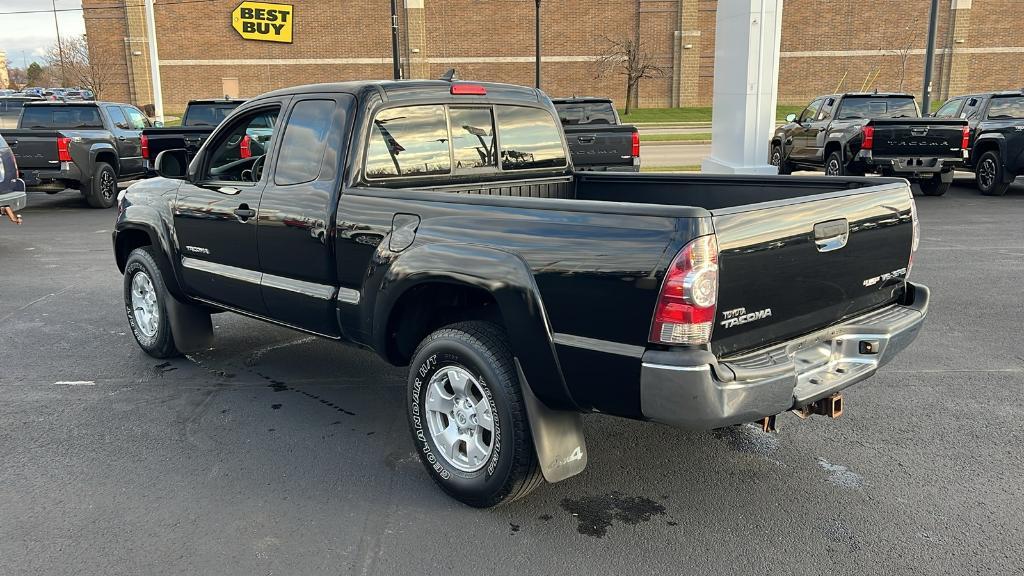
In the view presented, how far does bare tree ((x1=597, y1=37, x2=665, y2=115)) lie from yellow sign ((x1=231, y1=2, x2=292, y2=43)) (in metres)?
18.3

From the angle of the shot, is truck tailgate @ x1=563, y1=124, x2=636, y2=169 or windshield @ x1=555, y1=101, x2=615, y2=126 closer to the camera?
truck tailgate @ x1=563, y1=124, x2=636, y2=169

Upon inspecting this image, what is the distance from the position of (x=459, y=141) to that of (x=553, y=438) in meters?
2.06

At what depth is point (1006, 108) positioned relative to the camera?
15422 millimetres

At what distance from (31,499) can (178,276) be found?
2.08 m

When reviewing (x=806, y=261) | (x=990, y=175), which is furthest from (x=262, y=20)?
(x=806, y=261)

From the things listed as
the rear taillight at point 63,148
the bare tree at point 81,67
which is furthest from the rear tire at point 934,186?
the bare tree at point 81,67

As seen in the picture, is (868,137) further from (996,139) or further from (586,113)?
(586,113)

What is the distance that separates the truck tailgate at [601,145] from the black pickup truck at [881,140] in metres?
4.00

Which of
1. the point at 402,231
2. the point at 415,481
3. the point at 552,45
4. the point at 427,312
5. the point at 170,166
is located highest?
the point at 552,45

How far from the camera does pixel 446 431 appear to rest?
389cm

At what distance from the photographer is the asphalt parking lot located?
3.37 metres

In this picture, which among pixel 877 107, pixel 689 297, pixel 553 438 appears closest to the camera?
pixel 689 297

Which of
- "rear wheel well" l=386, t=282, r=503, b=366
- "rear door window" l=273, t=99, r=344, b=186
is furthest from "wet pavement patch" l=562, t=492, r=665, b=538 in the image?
"rear door window" l=273, t=99, r=344, b=186

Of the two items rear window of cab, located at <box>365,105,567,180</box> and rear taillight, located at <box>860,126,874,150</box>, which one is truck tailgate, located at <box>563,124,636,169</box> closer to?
rear taillight, located at <box>860,126,874,150</box>
